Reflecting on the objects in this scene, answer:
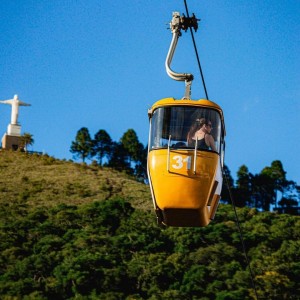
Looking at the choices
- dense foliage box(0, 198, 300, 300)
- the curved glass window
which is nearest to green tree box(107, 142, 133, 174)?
dense foliage box(0, 198, 300, 300)

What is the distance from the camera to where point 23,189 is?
66000mm

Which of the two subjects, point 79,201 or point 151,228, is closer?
point 151,228

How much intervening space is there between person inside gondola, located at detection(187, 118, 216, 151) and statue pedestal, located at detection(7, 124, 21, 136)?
212ft

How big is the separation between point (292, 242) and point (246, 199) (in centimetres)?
2687

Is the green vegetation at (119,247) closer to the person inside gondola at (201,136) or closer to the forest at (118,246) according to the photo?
the forest at (118,246)

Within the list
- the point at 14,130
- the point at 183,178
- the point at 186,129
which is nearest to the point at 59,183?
the point at 14,130

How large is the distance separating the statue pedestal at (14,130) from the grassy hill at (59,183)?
1873 mm

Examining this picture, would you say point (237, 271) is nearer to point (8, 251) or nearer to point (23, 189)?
point (8, 251)

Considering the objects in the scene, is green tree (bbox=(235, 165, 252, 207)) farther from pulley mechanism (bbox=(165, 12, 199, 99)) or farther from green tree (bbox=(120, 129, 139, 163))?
pulley mechanism (bbox=(165, 12, 199, 99))

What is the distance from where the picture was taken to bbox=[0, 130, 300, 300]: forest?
148 feet

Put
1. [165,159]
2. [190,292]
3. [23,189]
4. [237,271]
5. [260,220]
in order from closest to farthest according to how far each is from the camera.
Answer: [165,159] < [190,292] < [237,271] < [260,220] < [23,189]

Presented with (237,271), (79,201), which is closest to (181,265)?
(237,271)

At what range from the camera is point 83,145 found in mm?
83750

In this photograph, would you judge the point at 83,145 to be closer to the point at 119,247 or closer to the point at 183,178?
the point at 119,247
